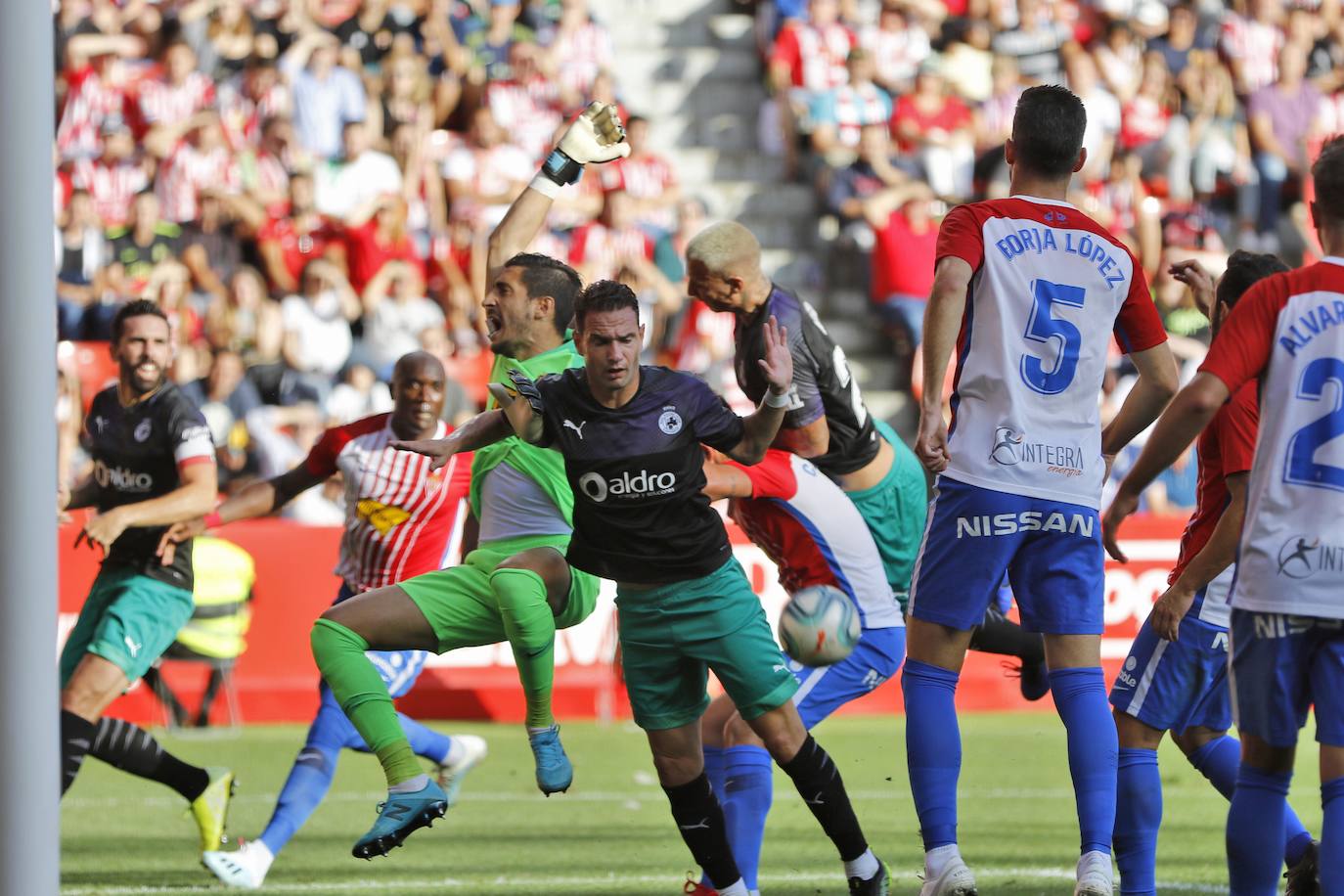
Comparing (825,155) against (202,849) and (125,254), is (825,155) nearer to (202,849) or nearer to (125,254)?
(125,254)

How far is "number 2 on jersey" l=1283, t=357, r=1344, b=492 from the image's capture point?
5000 mm

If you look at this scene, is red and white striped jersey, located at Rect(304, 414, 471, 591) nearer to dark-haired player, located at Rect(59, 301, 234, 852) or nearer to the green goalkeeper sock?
dark-haired player, located at Rect(59, 301, 234, 852)

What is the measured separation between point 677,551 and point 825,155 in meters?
12.7

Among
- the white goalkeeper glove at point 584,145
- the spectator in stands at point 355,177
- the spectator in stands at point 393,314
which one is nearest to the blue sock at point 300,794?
the white goalkeeper glove at point 584,145

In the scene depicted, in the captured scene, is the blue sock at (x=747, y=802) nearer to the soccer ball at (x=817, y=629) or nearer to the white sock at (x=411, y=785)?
the soccer ball at (x=817, y=629)

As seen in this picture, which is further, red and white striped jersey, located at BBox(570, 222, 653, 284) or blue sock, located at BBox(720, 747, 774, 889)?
red and white striped jersey, located at BBox(570, 222, 653, 284)

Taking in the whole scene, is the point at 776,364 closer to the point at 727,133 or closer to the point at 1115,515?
the point at 1115,515

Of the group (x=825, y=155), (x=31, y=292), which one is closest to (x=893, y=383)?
(x=825, y=155)

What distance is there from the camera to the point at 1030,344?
599 cm

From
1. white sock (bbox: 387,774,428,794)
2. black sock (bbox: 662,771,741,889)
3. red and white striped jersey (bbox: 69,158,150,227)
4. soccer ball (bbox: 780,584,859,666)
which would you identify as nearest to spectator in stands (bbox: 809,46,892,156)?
red and white striped jersey (bbox: 69,158,150,227)

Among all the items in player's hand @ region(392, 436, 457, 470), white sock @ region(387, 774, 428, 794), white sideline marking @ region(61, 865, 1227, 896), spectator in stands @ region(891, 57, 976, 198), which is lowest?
white sideline marking @ region(61, 865, 1227, 896)

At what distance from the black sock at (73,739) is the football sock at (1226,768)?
14.8 feet

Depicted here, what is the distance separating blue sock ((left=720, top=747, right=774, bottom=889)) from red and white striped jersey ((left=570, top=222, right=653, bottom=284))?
32.5 feet

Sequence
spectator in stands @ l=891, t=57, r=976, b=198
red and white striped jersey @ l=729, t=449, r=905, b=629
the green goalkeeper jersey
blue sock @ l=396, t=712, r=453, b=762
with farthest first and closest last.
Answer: spectator in stands @ l=891, t=57, r=976, b=198 → blue sock @ l=396, t=712, r=453, b=762 → red and white striped jersey @ l=729, t=449, r=905, b=629 → the green goalkeeper jersey
